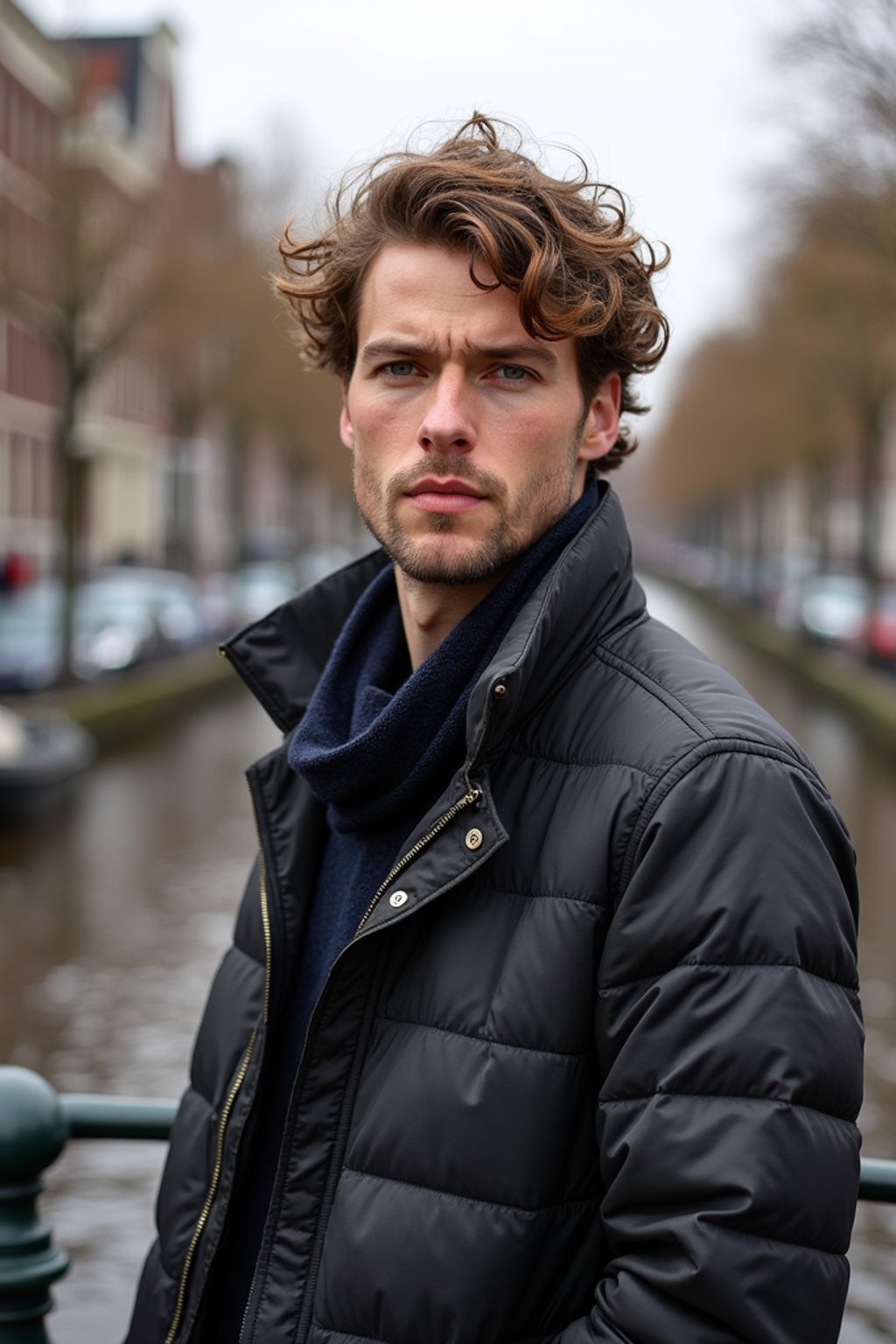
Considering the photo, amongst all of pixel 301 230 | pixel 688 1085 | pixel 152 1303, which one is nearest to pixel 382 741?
pixel 688 1085

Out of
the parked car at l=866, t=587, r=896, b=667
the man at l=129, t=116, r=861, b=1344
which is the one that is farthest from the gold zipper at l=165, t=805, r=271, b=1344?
the parked car at l=866, t=587, r=896, b=667

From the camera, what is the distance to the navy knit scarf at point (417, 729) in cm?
198

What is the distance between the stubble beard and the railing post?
110 centimetres

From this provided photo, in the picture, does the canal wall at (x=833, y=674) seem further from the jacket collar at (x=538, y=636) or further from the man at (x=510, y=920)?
the man at (x=510, y=920)

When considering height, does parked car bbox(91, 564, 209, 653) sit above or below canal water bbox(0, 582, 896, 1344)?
above

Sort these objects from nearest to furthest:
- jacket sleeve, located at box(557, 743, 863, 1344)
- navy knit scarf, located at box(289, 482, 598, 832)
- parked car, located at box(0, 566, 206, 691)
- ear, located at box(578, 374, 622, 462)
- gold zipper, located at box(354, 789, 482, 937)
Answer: jacket sleeve, located at box(557, 743, 863, 1344), gold zipper, located at box(354, 789, 482, 937), navy knit scarf, located at box(289, 482, 598, 832), ear, located at box(578, 374, 622, 462), parked car, located at box(0, 566, 206, 691)

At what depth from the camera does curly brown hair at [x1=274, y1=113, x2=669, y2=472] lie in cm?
203

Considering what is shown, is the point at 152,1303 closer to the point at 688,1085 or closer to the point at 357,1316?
the point at 357,1316

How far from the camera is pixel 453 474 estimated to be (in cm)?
204

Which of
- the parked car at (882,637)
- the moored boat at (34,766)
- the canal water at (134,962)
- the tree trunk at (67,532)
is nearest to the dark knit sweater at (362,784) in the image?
the canal water at (134,962)

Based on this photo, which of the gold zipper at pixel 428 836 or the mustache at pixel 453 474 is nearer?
the gold zipper at pixel 428 836

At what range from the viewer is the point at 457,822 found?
6.08 ft

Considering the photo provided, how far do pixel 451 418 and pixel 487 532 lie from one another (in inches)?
5.3

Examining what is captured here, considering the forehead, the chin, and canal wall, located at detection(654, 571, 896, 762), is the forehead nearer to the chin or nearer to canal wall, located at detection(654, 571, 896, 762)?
the chin
